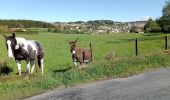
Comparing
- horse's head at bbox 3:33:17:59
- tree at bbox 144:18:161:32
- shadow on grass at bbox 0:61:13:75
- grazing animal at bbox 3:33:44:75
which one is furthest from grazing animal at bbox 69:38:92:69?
tree at bbox 144:18:161:32

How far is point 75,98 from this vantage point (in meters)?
14.0

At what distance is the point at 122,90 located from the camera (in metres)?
14.9

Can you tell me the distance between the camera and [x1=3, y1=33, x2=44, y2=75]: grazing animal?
A: 18.1 m

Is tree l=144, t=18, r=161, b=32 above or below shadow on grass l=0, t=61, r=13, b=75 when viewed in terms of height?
below

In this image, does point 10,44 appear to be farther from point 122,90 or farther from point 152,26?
point 152,26

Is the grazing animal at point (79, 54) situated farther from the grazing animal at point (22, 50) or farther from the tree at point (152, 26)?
the tree at point (152, 26)

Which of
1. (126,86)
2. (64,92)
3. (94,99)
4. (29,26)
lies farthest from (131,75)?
(29,26)

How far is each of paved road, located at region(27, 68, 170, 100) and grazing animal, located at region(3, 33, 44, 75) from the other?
3.63m

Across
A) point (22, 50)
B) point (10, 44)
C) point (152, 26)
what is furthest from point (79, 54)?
point (152, 26)

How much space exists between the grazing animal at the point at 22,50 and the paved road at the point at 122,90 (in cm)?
363

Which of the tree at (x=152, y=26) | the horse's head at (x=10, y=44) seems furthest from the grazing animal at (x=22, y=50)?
the tree at (x=152, y=26)

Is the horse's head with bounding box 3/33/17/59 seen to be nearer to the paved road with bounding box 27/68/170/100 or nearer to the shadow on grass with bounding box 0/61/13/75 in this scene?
the shadow on grass with bounding box 0/61/13/75

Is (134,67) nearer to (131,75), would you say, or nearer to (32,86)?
(131,75)

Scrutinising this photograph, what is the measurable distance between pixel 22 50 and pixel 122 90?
6.16 m
